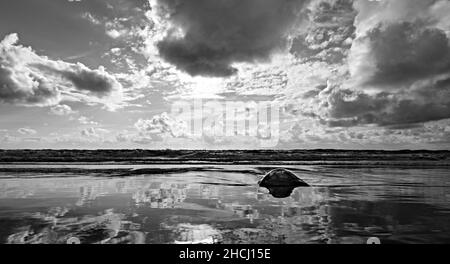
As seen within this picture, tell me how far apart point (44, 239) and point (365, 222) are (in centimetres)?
620

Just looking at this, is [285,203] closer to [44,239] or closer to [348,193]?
[348,193]

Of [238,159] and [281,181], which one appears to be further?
[238,159]

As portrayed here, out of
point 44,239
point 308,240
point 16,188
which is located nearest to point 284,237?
point 308,240

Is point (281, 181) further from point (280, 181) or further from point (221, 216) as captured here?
point (221, 216)
